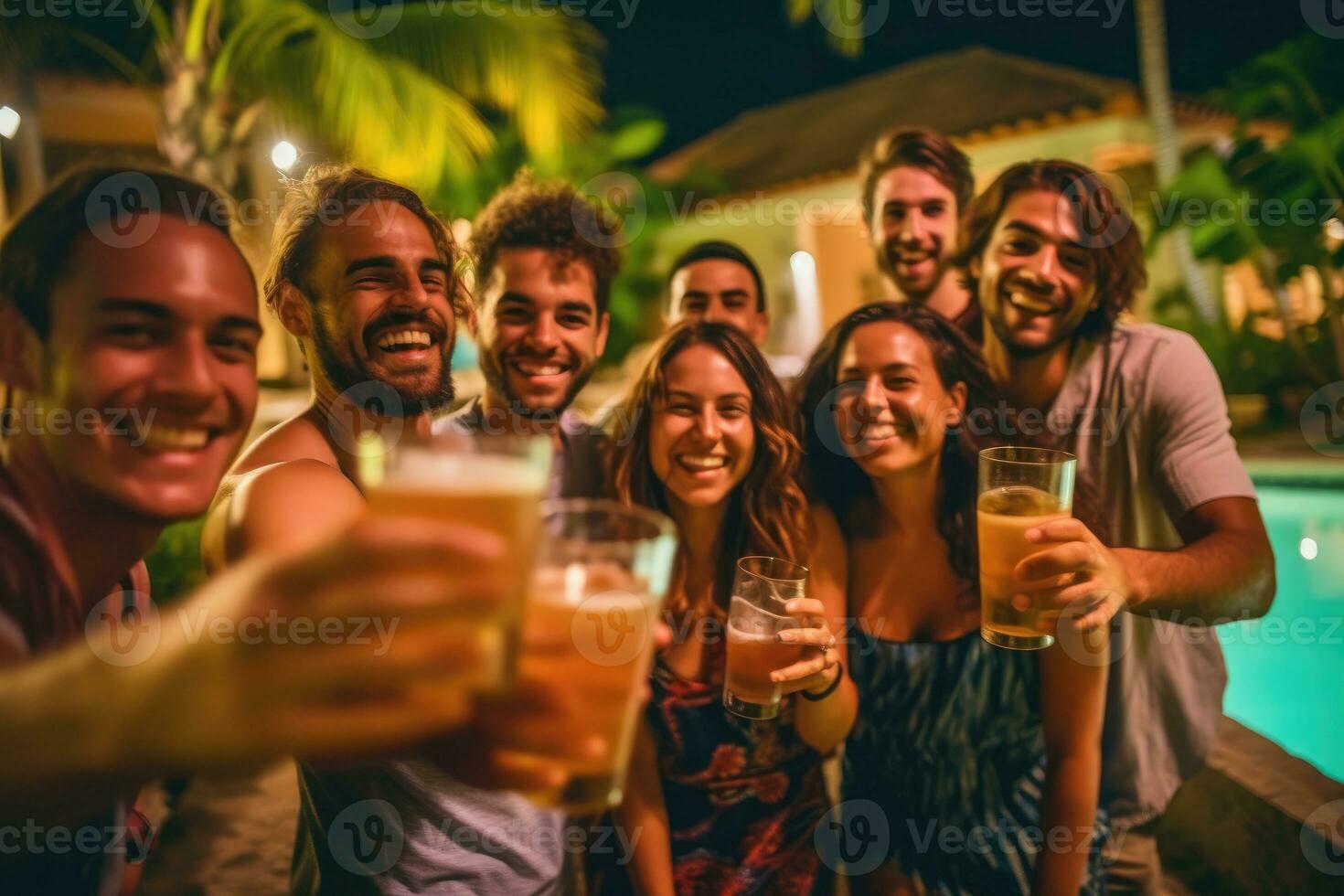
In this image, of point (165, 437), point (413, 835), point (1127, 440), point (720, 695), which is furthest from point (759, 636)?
point (1127, 440)

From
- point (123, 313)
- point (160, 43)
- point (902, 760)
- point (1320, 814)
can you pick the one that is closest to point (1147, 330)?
point (902, 760)

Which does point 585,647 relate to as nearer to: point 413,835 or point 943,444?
point 413,835

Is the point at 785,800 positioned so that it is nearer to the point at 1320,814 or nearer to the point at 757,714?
the point at 757,714

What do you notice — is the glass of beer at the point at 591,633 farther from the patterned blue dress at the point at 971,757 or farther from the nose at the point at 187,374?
the patterned blue dress at the point at 971,757

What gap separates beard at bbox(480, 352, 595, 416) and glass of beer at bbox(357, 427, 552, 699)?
1794 mm

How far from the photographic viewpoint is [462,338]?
7844mm

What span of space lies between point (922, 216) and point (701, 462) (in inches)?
85.4

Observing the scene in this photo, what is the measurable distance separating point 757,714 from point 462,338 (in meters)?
6.59

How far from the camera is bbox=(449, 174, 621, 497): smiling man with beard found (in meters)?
2.65

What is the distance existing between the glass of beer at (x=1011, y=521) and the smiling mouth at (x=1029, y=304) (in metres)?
0.90

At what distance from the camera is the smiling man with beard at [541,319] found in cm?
265

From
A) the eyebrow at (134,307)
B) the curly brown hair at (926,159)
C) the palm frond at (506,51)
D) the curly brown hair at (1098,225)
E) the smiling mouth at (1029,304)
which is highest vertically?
the palm frond at (506,51)

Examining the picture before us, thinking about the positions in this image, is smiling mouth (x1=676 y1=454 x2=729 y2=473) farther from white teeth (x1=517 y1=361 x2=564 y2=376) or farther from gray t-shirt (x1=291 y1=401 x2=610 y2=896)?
gray t-shirt (x1=291 y1=401 x2=610 y2=896)

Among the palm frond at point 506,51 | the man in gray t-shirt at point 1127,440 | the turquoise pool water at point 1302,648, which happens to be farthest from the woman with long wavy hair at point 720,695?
the palm frond at point 506,51
